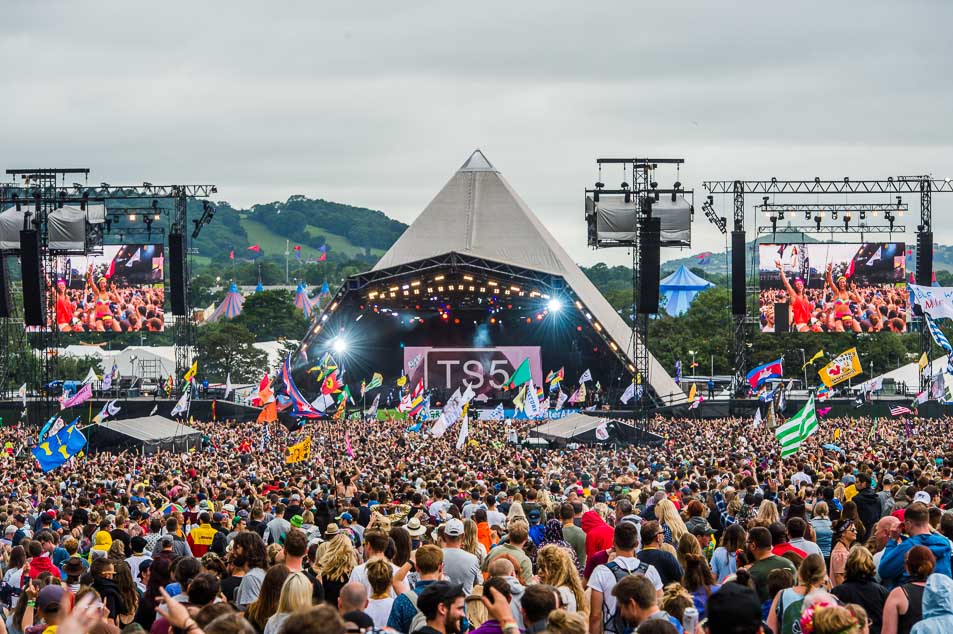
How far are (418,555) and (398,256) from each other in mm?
49636

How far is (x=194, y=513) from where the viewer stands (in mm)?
14242

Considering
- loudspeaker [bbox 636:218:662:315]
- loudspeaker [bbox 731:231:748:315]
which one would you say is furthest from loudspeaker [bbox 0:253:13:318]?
loudspeaker [bbox 731:231:748:315]

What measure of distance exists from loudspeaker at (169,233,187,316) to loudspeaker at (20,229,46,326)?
542 centimetres

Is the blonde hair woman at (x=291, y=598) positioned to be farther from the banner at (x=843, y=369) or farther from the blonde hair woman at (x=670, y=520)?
the banner at (x=843, y=369)

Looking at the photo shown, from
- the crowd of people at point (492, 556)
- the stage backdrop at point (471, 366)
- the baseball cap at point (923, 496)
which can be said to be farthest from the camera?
the stage backdrop at point (471, 366)

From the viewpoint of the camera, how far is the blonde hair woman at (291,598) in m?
6.66

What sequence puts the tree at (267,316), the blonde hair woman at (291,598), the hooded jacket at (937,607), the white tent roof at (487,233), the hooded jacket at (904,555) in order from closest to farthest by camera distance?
1. the blonde hair woman at (291,598)
2. the hooded jacket at (937,607)
3. the hooded jacket at (904,555)
4. the white tent roof at (487,233)
5. the tree at (267,316)

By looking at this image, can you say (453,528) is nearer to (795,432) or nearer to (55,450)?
(795,432)

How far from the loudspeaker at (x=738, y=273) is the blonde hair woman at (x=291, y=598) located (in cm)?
3970

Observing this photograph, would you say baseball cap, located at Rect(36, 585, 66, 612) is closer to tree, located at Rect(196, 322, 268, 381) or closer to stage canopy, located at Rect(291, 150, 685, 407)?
stage canopy, located at Rect(291, 150, 685, 407)

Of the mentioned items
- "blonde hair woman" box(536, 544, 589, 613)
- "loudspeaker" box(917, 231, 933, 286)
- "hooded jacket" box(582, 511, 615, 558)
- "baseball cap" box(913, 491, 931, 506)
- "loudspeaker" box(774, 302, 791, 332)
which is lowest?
"hooded jacket" box(582, 511, 615, 558)

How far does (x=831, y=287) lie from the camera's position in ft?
159

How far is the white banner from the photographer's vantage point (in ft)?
87.7

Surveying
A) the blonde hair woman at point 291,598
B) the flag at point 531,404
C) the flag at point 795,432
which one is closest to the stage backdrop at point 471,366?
the flag at point 531,404
